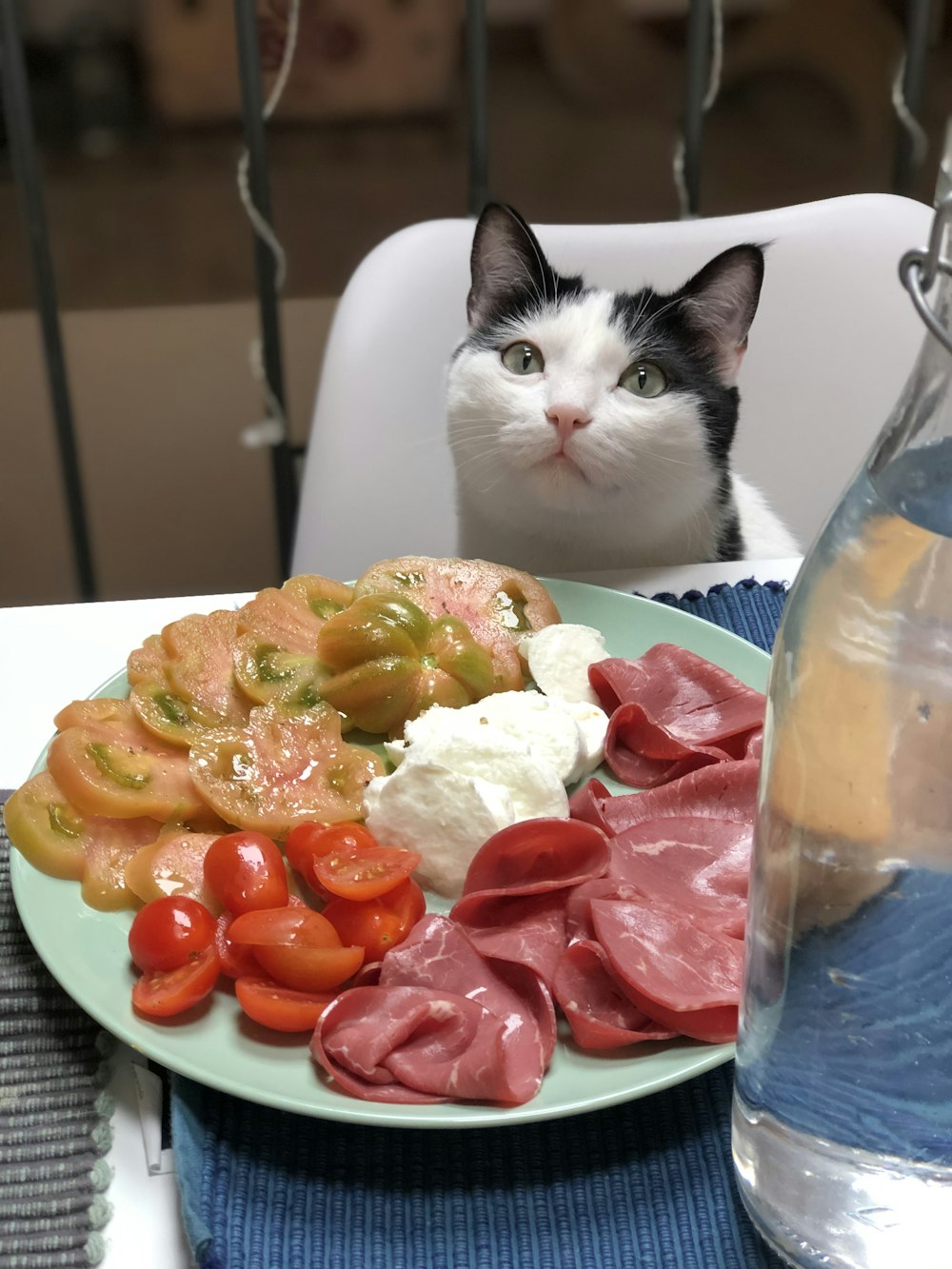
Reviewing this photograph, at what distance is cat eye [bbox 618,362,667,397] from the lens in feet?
4.21

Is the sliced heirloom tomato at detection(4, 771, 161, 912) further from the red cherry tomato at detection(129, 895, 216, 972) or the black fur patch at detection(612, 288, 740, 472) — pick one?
the black fur patch at detection(612, 288, 740, 472)

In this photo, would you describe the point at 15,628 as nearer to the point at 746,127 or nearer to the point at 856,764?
the point at 856,764

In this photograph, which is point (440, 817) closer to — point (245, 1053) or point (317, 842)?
point (317, 842)

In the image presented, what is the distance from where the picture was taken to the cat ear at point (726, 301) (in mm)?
1240

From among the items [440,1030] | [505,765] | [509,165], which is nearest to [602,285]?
[509,165]

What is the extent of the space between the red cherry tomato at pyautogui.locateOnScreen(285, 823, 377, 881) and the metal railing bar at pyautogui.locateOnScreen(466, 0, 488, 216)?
4.53ft

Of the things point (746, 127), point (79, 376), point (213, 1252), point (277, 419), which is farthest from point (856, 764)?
point (79, 376)

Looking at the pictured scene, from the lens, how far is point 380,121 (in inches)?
87.5

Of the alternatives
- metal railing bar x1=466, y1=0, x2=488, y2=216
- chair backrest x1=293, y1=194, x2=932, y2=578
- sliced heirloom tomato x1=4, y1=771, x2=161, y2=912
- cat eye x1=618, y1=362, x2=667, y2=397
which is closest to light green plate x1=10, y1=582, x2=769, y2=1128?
sliced heirloom tomato x1=4, y1=771, x2=161, y2=912

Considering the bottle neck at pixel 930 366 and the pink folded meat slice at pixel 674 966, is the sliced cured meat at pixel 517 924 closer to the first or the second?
the pink folded meat slice at pixel 674 966

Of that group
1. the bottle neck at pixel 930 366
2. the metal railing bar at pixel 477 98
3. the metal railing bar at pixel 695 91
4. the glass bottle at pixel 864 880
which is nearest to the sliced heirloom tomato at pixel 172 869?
the glass bottle at pixel 864 880

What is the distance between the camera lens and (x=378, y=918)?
0.71 metres

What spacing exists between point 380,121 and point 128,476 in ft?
3.15

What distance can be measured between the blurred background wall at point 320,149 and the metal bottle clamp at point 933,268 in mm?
1827
